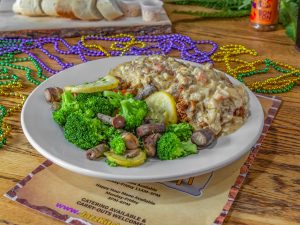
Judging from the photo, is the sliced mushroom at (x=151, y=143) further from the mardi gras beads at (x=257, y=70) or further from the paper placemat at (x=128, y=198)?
the mardi gras beads at (x=257, y=70)

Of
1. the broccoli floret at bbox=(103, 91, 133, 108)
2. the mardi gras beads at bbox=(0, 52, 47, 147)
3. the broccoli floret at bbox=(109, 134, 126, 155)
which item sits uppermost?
the broccoli floret at bbox=(103, 91, 133, 108)

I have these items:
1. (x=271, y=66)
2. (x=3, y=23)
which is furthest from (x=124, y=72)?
(x=3, y=23)

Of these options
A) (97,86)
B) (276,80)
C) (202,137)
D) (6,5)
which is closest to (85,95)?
(97,86)

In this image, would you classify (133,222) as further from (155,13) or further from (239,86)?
(155,13)

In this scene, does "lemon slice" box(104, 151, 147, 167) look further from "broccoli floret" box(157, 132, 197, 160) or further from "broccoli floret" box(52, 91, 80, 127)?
"broccoli floret" box(52, 91, 80, 127)

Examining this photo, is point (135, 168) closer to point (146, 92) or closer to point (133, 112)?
point (133, 112)

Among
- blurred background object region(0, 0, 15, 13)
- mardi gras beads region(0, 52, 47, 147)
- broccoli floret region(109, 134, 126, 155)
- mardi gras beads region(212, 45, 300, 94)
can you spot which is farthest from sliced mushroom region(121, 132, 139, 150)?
blurred background object region(0, 0, 15, 13)
